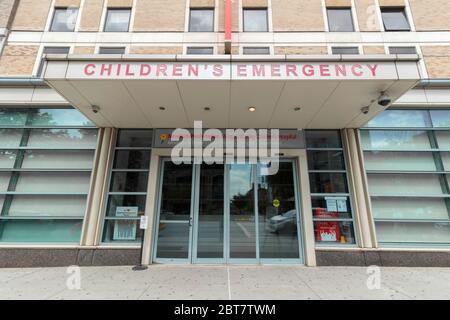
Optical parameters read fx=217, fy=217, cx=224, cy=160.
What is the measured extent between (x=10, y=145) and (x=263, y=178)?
26.2 ft

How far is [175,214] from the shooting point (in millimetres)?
6551

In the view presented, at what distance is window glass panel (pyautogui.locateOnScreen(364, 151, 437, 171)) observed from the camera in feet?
22.0

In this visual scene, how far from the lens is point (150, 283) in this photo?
4.70m

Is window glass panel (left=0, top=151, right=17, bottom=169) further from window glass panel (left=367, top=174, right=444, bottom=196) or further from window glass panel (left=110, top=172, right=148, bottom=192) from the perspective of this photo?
window glass panel (left=367, top=174, right=444, bottom=196)

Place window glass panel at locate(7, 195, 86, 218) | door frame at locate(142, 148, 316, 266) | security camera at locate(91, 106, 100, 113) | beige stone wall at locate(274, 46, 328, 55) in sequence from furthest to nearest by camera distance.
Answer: beige stone wall at locate(274, 46, 328, 55)
window glass panel at locate(7, 195, 86, 218)
door frame at locate(142, 148, 316, 266)
security camera at locate(91, 106, 100, 113)

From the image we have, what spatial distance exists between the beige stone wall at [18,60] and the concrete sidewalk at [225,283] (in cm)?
608

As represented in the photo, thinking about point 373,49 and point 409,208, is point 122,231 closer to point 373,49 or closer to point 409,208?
point 409,208

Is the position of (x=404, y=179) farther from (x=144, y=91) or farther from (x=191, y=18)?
(x=191, y=18)

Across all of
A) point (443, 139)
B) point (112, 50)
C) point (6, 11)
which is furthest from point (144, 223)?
point (443, 139)

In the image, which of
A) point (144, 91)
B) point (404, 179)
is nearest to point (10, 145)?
point (144, 91)

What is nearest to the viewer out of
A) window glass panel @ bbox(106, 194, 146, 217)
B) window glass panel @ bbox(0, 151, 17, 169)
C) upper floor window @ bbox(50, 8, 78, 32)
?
window glass panel @ bbox(106, 194, 146, 217)

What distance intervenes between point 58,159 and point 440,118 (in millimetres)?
12163

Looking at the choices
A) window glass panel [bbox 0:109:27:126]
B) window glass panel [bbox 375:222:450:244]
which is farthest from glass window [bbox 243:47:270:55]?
window glass panel [bbox 0:109:27:126]

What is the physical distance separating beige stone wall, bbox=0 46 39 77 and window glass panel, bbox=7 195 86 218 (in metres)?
4.11
